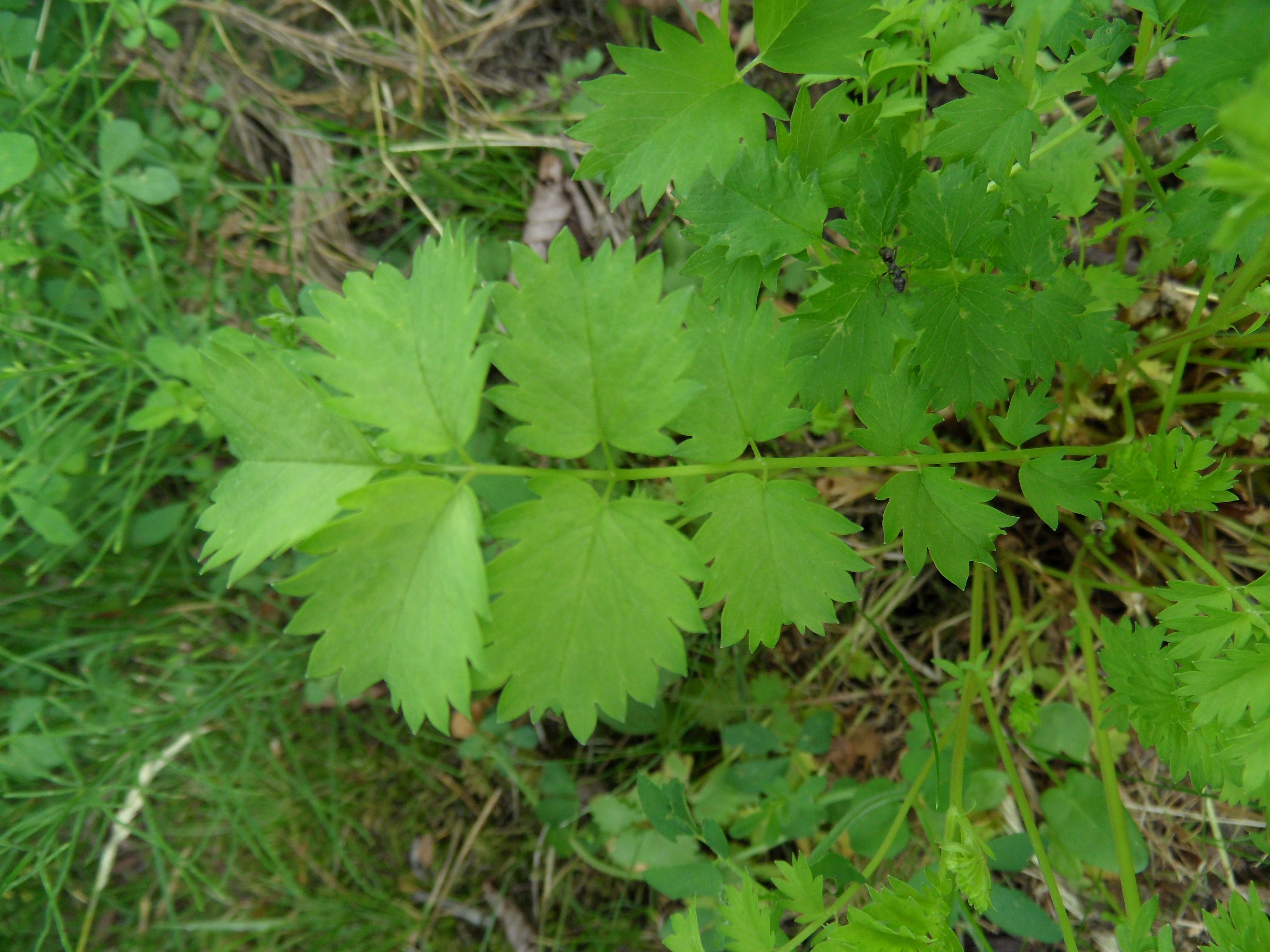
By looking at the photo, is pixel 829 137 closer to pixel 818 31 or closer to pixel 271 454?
pixel 818 31

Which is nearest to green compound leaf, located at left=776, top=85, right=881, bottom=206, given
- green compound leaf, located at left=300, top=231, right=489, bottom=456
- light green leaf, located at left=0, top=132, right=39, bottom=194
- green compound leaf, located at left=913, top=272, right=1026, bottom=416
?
green compound leaf, located at left=913, top=272, right=1026, bottom=416

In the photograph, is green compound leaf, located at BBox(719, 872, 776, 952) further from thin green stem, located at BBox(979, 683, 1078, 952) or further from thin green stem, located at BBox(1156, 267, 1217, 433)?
thin green stem, located at BBox(1156, 267, 1217, 433)

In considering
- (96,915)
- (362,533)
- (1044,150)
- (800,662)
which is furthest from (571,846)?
→ (1044,150)

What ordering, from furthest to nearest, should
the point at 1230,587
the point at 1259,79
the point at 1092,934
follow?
the point at 1092,934
the point at 1230,587
the point at 1259,79

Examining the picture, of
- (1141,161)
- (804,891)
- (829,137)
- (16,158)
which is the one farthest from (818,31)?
(16,158)

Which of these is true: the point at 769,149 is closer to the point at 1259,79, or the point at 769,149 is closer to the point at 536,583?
the point at 1259,79
